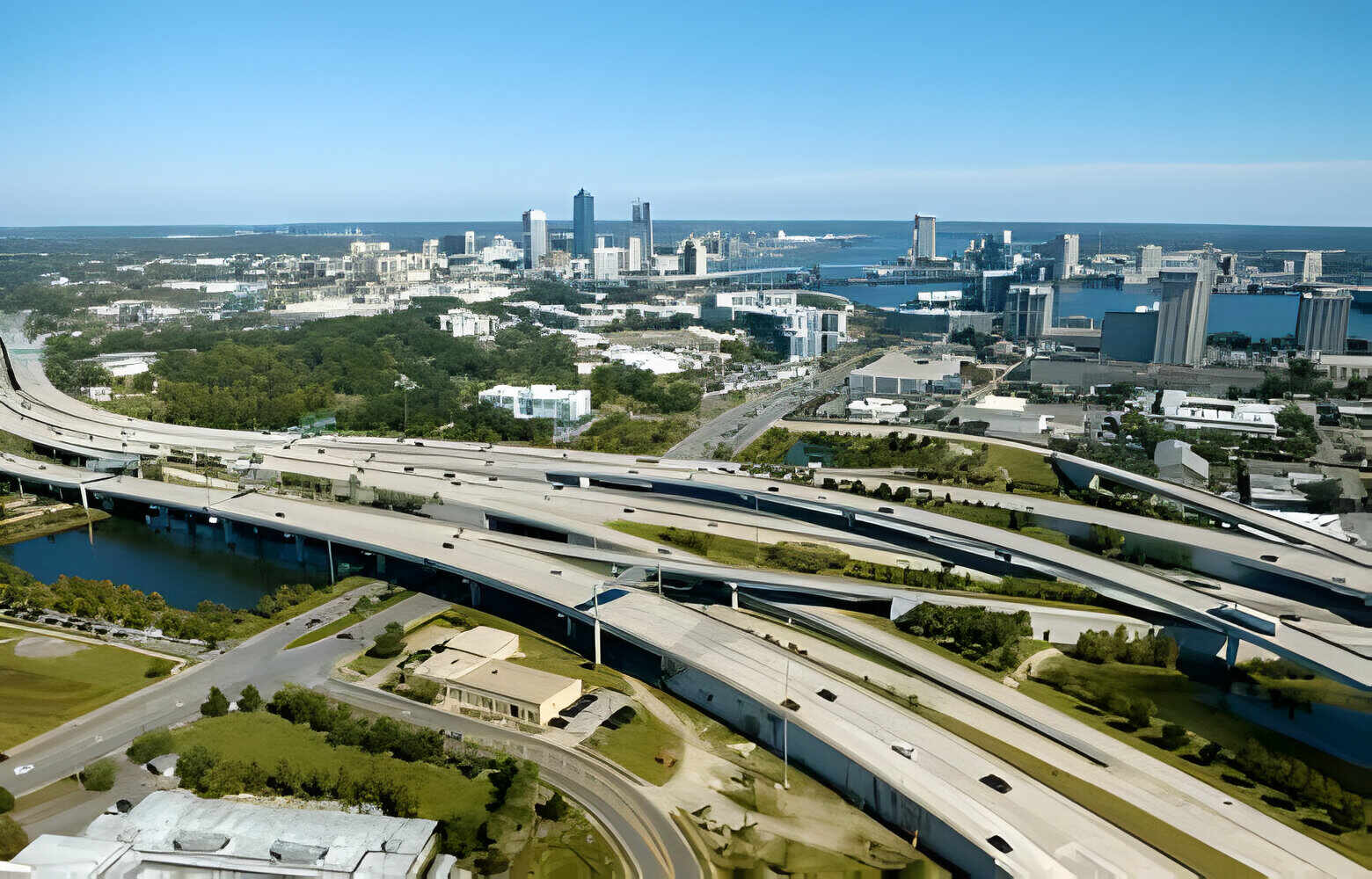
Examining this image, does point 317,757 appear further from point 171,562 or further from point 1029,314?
point 1029,314

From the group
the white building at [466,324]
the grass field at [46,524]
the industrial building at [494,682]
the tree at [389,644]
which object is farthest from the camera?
the white building at [466,324]

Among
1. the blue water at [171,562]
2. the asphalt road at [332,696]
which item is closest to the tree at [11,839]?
the asphalt road at [332,696]

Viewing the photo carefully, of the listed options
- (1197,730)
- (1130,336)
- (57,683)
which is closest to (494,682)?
(57,683)

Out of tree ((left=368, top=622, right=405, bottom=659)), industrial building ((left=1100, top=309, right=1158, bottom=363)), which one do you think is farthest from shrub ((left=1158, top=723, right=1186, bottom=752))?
industrial building ((left=1100, top=309, right=1158, bottom=363))

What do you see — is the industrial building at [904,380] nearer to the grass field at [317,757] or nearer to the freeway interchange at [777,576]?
the freeway interchange at [777,576]

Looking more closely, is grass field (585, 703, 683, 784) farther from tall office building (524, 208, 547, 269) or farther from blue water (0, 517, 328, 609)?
tall office building (524, 208, 547, 269)

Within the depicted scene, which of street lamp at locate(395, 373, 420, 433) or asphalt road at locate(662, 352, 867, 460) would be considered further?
street lamp at locate(395, 373, 420, 433)

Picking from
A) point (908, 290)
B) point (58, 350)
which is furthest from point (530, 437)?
point (908, 290)
